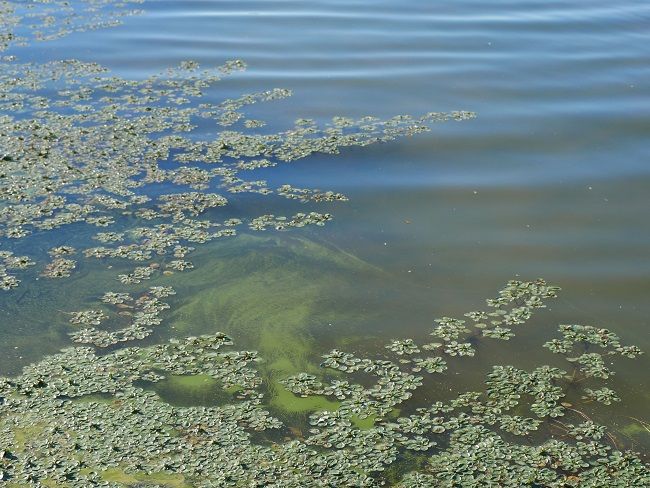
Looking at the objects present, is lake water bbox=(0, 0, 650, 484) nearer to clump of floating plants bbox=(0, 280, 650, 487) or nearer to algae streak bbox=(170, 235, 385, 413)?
algae streak bbox=(170, 235, 385, 413)

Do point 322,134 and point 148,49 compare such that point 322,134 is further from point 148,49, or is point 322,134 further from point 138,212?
point 148,49

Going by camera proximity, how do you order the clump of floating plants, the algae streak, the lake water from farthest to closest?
the lake water, the algae streak, the clump of floating plants

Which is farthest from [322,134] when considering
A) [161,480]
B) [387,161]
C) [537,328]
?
[161,480]

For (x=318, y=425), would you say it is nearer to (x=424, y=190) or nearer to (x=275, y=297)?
(x=275, y=297)

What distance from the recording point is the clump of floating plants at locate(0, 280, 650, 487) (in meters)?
2.96

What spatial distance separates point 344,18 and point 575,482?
575 cm

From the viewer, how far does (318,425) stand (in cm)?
321

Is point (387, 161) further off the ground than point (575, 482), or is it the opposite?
point (387, 161)

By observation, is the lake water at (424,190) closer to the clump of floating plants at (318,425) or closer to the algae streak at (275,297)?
the algae streak at (275,297)

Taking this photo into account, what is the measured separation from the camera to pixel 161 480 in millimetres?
2918

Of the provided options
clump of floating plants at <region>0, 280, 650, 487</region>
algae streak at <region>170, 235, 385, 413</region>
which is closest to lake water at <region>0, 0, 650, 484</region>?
algae streak at <region>170, 235, 385, 413</region>

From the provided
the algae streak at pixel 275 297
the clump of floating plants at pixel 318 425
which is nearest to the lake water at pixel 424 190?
the algae streak at pixel 275 297

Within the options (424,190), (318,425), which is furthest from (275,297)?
(424,190)

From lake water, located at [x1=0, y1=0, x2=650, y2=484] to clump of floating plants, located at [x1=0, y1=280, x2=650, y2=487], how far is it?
112 millimetres
